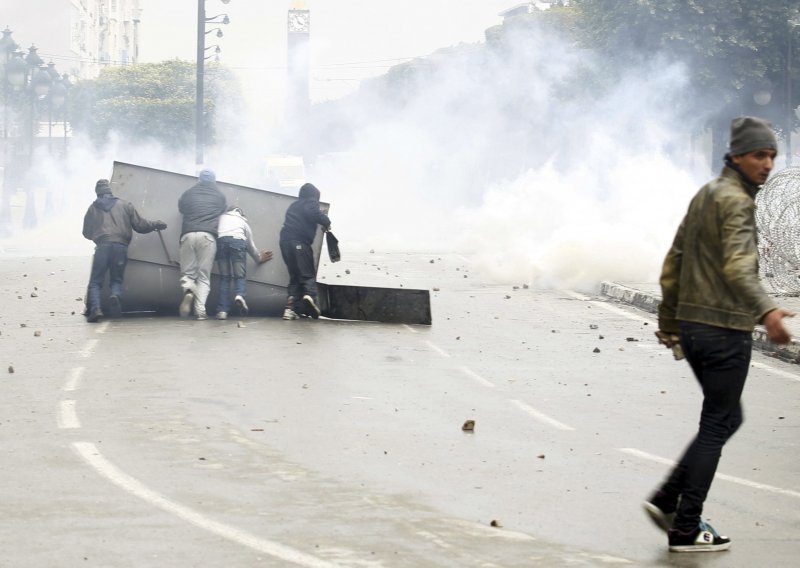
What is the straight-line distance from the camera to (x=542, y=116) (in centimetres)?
4788

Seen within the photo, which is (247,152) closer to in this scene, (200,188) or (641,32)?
(641,32)

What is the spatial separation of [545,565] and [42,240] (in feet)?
124

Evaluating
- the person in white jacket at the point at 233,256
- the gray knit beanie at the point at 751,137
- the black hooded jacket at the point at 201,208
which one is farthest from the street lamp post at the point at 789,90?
the gray knit beanie at the point at 751,137

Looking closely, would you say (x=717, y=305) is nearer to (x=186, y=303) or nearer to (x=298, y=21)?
(x=186, y=303)

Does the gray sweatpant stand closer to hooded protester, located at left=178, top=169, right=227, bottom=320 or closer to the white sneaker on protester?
hooded protester, located at left=178, top=169, right=227, bottom=320

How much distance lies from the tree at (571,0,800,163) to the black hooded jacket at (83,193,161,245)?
27788 millimetres

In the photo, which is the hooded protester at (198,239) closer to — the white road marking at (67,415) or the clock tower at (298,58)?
the white road marking at (67,415)

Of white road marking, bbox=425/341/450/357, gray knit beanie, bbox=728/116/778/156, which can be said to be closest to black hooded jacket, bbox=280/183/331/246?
white road marking, bbox=425/341/450/357

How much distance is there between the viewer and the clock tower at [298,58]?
6329 inches

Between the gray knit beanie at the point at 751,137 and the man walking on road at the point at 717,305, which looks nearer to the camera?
the man walking on road at the point at 717,305

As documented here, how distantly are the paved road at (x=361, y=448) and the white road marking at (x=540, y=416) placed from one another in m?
0.03

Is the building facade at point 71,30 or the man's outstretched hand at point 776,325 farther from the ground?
the building facade at point 71,30

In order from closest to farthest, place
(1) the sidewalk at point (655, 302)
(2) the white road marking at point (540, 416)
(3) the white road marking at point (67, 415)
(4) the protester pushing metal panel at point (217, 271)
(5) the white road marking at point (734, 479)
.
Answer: (5) the white road marking at point (734, 479) → (3) the white road marking at point (67, 415) → (2) the white road marking at point (540, 416) → (1) the sidewalk at point (655, 302) → (4) the protester pushing metal panel at point (217, 271)

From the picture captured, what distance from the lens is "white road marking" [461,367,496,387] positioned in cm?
1212
